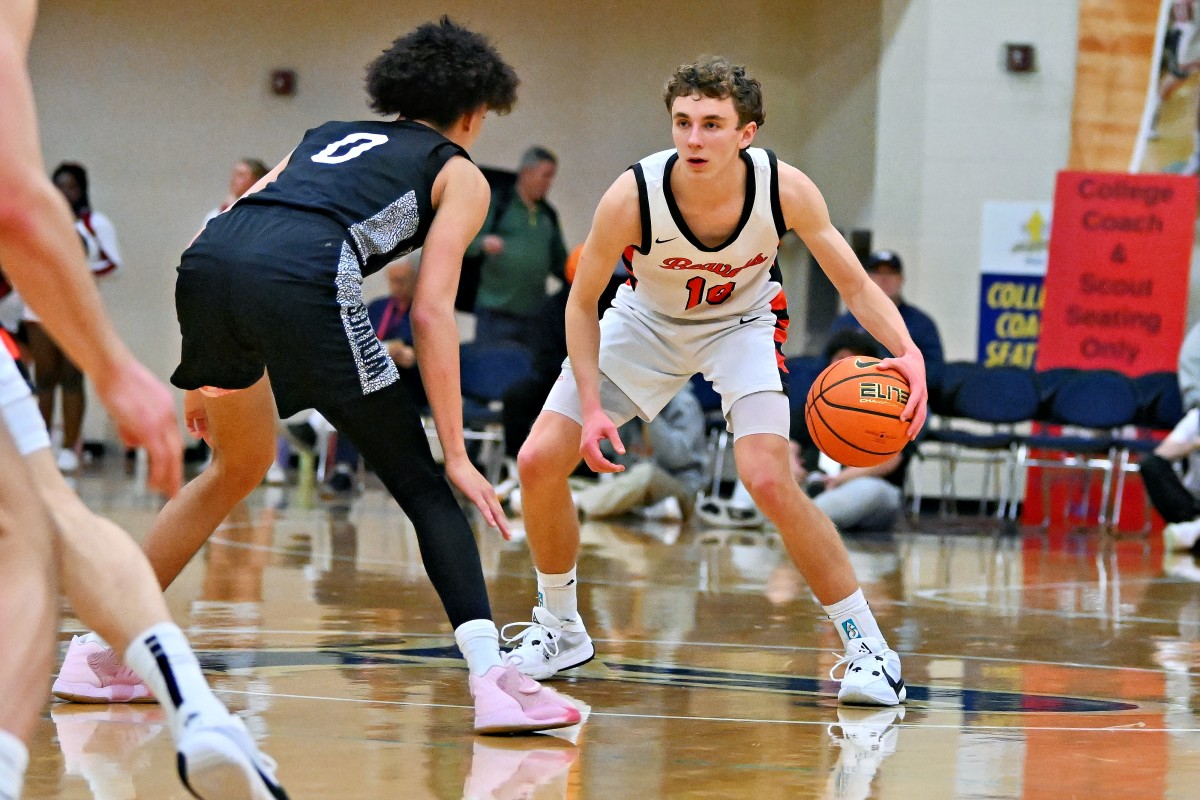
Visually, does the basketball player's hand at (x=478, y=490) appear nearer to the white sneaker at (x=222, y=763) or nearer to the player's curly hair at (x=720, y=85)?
the white sneaker at (x=222, y=763)

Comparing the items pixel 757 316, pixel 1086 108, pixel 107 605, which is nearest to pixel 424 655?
pixel 757 316

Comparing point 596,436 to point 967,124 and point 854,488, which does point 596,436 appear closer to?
point 854,488

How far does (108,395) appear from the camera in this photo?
2.33 metres

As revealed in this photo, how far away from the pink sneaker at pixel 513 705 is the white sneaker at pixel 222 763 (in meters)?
1.05

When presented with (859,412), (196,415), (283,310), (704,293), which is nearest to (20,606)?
(283,310)

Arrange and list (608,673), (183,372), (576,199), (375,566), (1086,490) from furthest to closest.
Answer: (576,199) < (1086,490) < (375,566) < (608,673) < (183,372)

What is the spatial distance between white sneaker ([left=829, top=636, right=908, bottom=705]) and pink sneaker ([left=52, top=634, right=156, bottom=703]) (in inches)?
67.3

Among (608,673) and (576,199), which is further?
(576,199)

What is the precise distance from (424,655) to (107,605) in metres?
2.28

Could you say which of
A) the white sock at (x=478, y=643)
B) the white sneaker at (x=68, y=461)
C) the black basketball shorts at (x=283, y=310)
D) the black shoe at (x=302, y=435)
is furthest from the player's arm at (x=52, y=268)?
the white sneaker at (x=68, y=461)

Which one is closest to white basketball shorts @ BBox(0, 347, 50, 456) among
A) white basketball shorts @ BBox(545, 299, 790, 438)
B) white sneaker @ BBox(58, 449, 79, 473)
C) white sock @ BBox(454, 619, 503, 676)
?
white sock @ BBox(454, 619, 503, 676)

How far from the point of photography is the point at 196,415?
158 inches

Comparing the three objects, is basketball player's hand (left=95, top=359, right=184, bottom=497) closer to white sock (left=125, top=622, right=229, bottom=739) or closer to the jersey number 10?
white sock (left=125, top=622, right=229, bottom=739)

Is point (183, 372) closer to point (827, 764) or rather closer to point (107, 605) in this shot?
point (107, 605)
